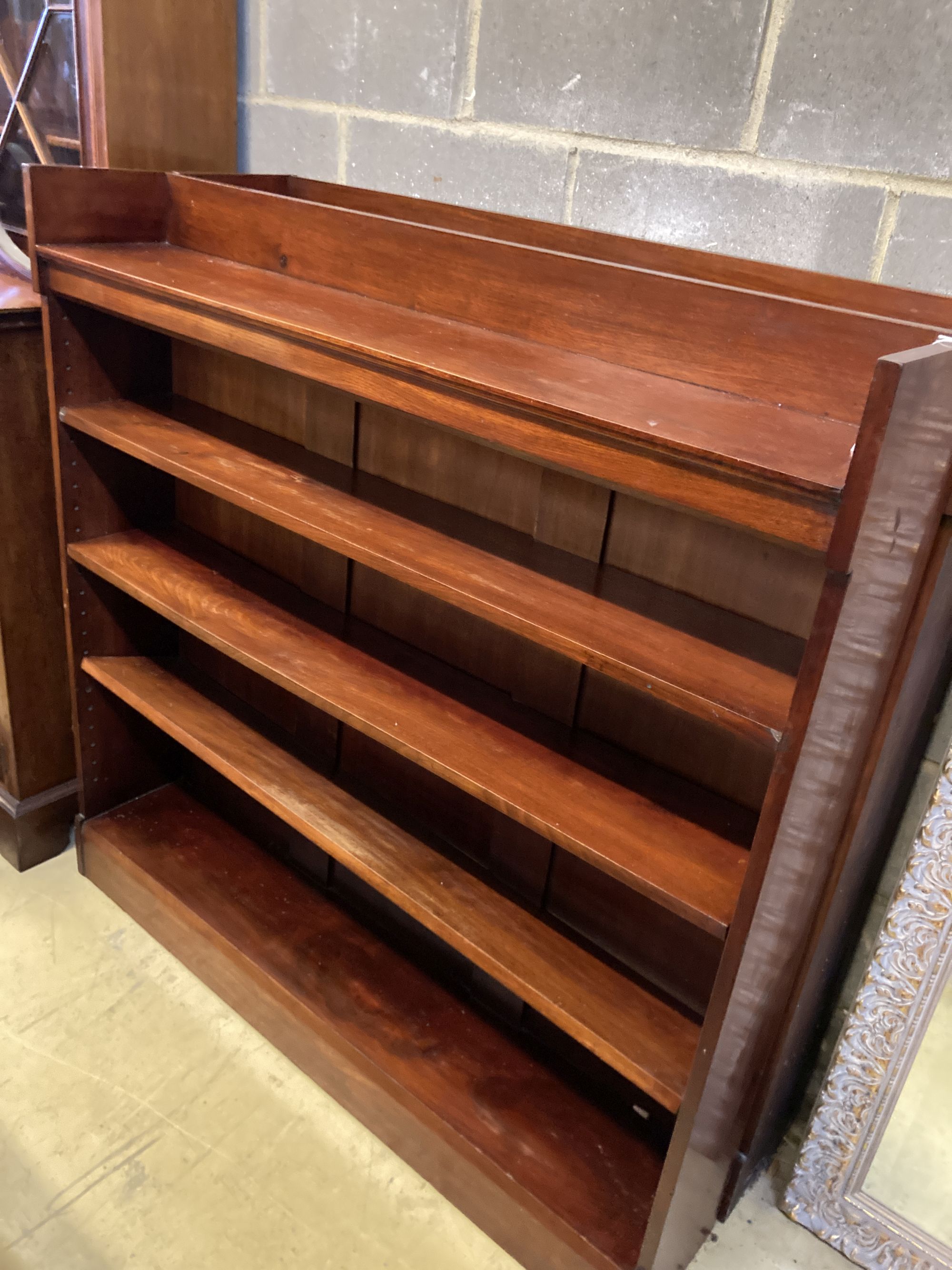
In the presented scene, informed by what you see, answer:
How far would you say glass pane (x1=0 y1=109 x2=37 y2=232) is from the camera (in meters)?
1.83

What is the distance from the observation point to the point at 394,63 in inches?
59.8

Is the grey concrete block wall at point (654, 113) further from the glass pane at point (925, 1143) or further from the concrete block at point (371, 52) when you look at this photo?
the glass pane at point (925, 1143)

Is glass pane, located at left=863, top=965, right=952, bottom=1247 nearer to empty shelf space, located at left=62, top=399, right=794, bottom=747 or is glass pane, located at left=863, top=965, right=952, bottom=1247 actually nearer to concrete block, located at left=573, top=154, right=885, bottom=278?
empty shelf space, located at left=62, top=399, right=794, bottom=747

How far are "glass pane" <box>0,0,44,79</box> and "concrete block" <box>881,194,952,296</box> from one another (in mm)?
1450

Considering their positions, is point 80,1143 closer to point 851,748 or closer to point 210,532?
point 210,532

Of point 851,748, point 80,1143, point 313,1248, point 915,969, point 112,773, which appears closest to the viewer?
point 851,748

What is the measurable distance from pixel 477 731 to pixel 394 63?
3.48ft

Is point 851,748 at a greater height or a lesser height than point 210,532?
greater

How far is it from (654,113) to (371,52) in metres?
0.53

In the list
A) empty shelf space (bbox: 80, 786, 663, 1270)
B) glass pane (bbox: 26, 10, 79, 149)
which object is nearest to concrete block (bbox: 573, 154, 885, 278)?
glass pane (bbox: 26, 10, 79, 149)

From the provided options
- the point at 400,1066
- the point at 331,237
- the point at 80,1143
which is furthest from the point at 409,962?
the point at 331,237

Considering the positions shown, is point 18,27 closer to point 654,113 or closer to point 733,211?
point 654,113

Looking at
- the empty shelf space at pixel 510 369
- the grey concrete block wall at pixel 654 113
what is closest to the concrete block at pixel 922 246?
the grey concrete block wall at pixel 654 113

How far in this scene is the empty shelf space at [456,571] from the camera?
0.95 m
